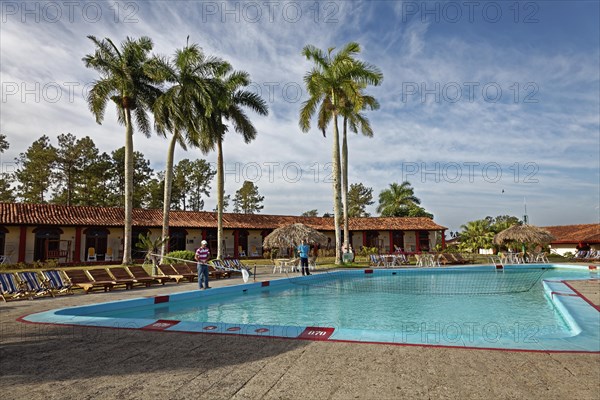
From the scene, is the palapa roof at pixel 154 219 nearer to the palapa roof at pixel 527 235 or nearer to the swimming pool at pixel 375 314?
the palapa roof at pixel 527 235

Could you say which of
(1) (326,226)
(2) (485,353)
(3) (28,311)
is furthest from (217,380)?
(1) (326,226)

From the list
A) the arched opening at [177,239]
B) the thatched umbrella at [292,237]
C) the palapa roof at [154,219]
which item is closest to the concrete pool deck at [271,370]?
the thatched umbrella at [292,237]

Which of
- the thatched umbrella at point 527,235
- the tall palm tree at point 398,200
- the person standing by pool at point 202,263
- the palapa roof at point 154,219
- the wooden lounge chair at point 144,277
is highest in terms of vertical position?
the tall palm tree at point 398,200

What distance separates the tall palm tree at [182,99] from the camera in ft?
70.4

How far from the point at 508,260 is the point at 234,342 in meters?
25.6

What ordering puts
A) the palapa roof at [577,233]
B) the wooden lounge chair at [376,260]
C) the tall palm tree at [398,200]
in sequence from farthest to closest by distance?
the tall palm tree at [398,200] < the palapa roof at [577,233] < the wooden lounge chair at [376,260]

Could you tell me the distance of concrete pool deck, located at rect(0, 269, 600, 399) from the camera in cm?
358

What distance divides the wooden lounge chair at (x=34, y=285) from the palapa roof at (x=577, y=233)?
34853 mm

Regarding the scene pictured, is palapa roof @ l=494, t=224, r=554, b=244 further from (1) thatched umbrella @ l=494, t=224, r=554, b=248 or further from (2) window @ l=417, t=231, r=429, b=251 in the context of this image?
(2) window @ l=417, t=231, r=429, b=251

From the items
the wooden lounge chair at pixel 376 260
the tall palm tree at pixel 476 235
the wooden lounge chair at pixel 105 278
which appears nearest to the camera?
the wooden lounge chair at pixel 105 278

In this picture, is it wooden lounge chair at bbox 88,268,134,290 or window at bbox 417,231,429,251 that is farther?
window at bbox 417,231,429,251

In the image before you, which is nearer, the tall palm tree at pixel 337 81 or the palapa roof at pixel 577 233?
the tall palm tree at pixel 337 81

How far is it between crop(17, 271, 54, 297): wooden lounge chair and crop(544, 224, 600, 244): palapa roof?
34853 mm

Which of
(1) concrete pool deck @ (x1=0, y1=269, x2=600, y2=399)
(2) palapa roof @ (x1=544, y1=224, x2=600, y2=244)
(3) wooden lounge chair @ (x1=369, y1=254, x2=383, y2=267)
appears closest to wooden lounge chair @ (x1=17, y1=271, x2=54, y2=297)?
(1) concrete pool deck @ (x1=0, y1=269, x2=600, y2=399)
